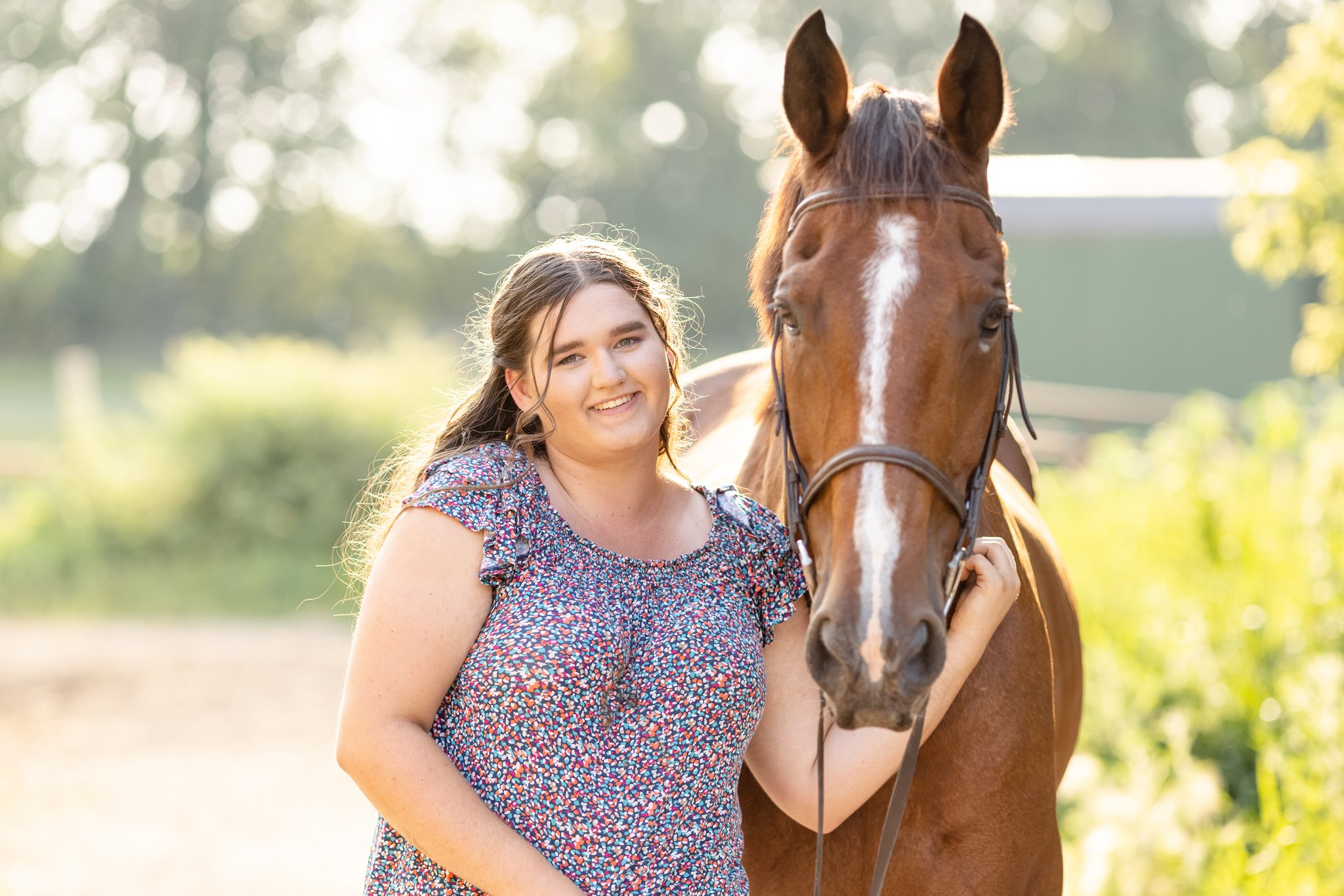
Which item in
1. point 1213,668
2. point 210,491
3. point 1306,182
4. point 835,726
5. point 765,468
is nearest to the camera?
point 835,726

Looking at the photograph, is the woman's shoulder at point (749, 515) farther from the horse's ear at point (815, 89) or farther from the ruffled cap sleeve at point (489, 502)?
the horse's ear at point (815, 89)

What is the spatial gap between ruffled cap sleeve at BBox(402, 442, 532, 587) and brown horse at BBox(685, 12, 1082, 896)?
449mm

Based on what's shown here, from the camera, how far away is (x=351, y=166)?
107 ft

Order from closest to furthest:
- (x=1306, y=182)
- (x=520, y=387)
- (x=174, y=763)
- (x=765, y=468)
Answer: (x=520, y=387)
(x=765, y=468)
(x=1306, y=182)
(x=174, y=763)

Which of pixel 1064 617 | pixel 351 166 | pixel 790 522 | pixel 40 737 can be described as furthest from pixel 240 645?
pixel 351 166

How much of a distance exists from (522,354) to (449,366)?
445 inches

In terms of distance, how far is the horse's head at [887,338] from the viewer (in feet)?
5.32

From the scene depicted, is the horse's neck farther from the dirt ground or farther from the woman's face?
the dirt ground

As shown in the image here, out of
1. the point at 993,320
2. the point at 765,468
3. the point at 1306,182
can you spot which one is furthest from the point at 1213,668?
the point at 993,320

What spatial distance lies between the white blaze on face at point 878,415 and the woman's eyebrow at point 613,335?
0.46 meters

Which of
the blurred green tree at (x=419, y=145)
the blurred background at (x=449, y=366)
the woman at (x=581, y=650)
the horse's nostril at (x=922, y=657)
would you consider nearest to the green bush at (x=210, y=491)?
the blurred background at (x=449, y=366)

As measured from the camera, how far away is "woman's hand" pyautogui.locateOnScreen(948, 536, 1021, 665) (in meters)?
1.96

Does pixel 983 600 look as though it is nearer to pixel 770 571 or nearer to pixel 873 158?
pixel 770 571

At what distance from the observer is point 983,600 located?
77.4 inches
